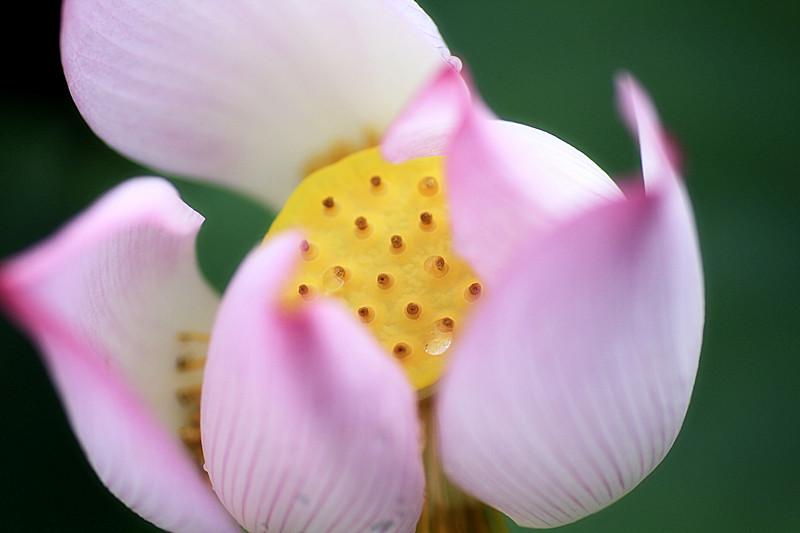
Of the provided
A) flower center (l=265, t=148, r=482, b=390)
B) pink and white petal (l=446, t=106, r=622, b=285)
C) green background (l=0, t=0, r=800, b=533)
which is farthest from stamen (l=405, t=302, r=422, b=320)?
green background (l=0, t=0, r=800, b=533)

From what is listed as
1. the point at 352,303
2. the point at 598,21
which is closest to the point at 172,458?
the point at 352,303

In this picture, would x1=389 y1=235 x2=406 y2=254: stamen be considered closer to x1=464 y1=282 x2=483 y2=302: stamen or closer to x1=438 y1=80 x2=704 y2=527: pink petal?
x1=464 y1=282 x2=483 y2=302: stamen

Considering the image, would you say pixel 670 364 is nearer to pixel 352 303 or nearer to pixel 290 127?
pixel 352 303

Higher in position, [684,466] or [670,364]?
[670,364]

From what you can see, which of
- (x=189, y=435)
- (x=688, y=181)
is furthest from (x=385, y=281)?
(x=688, y=181)

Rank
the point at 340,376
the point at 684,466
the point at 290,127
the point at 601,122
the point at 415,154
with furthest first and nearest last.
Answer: the point at 601,122 → the point at 684,466 → the point at 290,127 → the point at 415,154 → the point at 340,376

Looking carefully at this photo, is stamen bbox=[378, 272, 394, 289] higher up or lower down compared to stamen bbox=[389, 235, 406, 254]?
lower down

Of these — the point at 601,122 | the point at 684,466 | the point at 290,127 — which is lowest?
the point at 684,466
